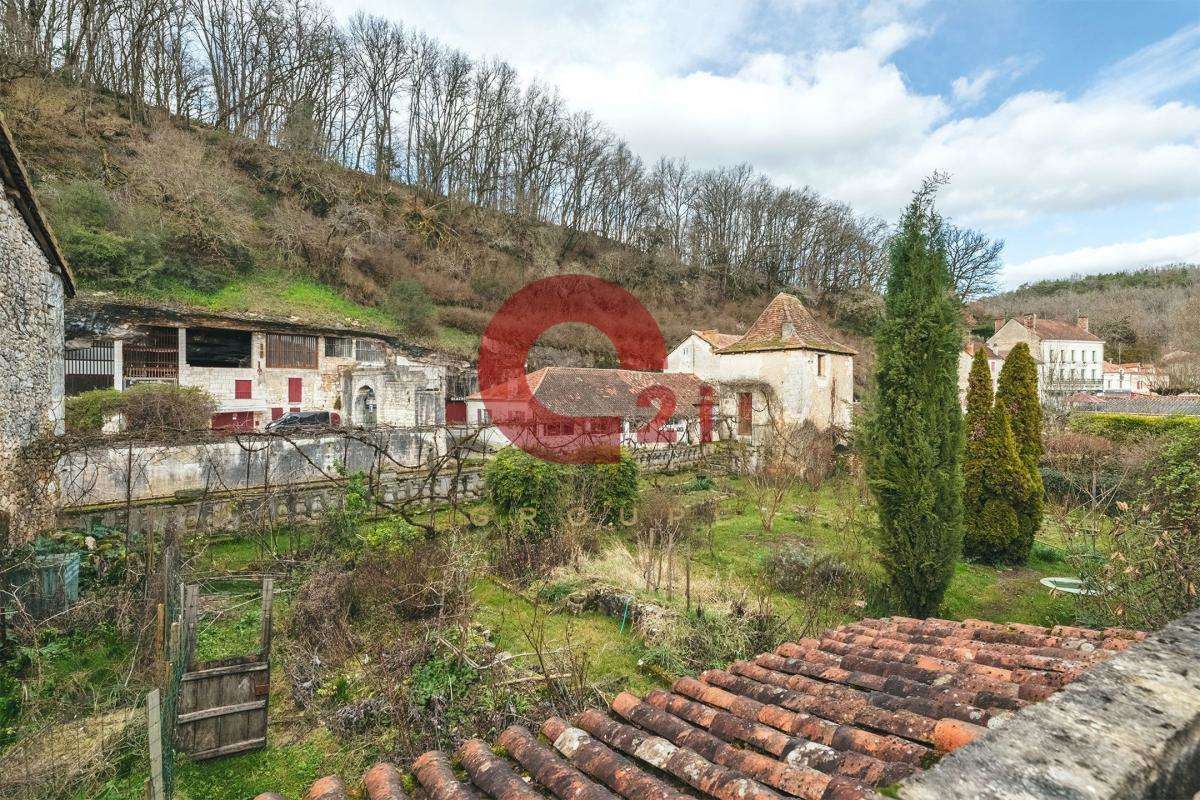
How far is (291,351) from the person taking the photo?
81.0ft

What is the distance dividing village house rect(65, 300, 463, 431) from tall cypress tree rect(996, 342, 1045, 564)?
17139 millimetres

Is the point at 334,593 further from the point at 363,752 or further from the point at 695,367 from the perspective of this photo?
the point at 695,367

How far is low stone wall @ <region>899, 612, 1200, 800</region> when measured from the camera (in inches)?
55.5

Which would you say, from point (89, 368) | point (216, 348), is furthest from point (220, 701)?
point (216, 348)

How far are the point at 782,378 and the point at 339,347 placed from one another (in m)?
19.8

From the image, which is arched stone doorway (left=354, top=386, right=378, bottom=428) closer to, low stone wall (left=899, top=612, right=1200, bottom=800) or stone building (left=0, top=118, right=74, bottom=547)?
stone building (left=0, top=118, right=74, bottom=547)

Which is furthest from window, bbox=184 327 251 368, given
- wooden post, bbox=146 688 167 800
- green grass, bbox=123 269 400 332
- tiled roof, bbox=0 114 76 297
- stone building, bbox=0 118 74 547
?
wooden post, bbox=146 688 167 800

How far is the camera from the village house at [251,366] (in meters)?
20.8

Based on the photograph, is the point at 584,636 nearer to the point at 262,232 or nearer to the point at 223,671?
the point at 223,671

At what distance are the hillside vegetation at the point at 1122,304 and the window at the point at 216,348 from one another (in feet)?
170

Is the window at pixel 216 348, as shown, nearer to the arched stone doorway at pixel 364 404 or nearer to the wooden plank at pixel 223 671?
the arched stone doorway at pixel 364 404

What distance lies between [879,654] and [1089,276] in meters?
96.4

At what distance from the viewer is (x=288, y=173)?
114ft

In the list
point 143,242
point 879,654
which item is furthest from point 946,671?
point 143,242
